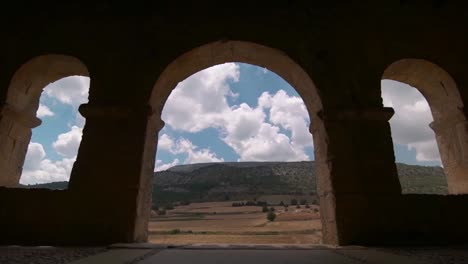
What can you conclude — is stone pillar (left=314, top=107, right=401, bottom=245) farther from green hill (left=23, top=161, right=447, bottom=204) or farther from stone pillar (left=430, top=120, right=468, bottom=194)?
green hill (left=23, top=161, right=447, bottom=204)

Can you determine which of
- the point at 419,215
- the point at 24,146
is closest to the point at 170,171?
the point at 24,146

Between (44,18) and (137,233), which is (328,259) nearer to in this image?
(137,233)

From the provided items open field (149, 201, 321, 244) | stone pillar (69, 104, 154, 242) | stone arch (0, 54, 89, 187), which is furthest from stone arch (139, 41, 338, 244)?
open field (149, 201, 321, 244)

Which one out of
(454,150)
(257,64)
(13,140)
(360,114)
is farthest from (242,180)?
(360,114)

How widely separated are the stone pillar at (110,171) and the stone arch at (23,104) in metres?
1.40

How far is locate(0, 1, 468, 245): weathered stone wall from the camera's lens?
4.16 meters

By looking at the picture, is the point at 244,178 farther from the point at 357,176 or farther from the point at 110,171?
the point at 110,171

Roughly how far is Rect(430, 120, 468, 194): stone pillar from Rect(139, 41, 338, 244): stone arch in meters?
2.43

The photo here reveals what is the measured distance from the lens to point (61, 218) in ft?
13.7

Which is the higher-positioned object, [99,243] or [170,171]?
[170,171]

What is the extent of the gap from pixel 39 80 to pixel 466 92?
7664mm

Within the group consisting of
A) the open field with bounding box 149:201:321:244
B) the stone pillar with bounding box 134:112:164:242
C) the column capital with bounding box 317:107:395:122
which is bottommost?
the open field with bounding box 149:201:321:244

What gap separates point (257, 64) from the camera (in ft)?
19.0

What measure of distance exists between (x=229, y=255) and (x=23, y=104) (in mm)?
4829
